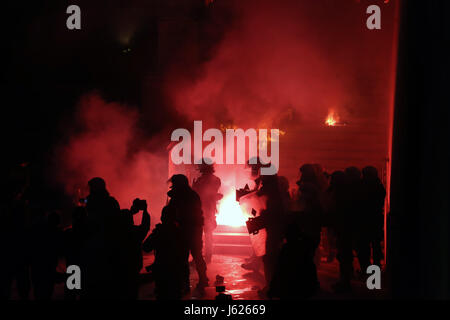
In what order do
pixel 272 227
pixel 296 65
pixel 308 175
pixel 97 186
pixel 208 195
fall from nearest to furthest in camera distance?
pixel 97 186 < pixel 272 227 < pixel 308 175 < pixel 208 195 < pixel 296 65

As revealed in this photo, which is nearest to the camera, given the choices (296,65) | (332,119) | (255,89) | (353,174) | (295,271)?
(295,271)

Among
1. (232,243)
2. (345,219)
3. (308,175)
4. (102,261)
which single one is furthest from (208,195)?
(102,261)

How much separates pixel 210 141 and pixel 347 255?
267 inches

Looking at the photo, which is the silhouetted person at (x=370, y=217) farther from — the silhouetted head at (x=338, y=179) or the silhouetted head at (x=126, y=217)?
the silhouetted head at (x=126, y=217)

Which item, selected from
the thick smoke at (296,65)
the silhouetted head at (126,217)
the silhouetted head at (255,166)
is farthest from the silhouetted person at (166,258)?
the thick smoke at (296,65)

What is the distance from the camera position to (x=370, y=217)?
6.39 metres

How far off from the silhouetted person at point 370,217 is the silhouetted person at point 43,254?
4211mm

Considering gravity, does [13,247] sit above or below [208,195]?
below

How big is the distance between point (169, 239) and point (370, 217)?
3.05 m

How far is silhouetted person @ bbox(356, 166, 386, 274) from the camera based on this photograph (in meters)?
6.36

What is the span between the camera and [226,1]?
49.7ft

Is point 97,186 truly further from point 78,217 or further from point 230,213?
point 230,213

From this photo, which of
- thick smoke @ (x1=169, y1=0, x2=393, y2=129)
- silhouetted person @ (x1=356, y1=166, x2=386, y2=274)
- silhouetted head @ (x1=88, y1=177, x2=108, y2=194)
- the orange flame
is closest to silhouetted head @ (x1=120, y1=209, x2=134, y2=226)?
silhouetted head @ (x1=88, y1=177, x2=108, y2=194)

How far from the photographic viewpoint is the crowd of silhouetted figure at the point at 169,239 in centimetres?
454
